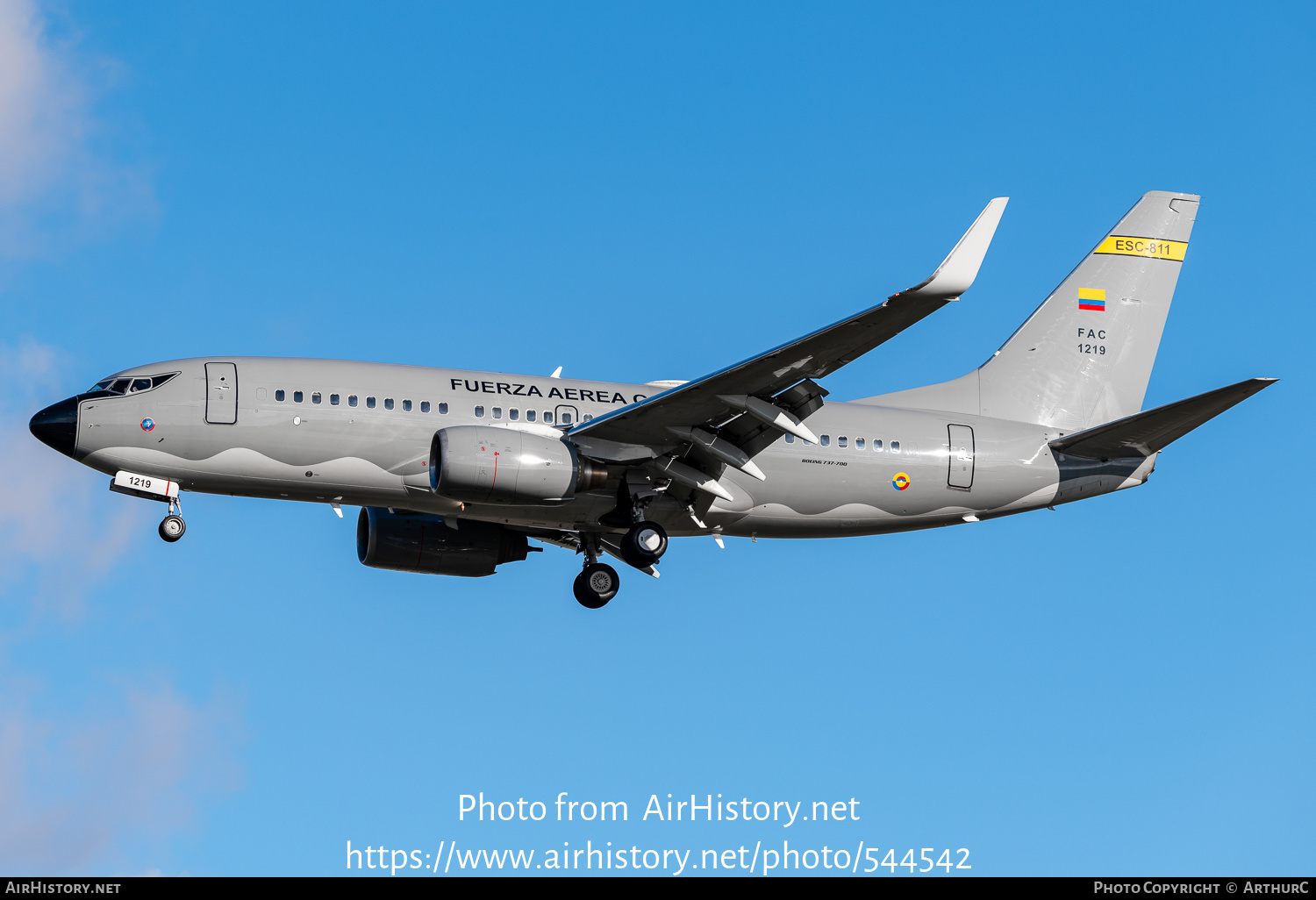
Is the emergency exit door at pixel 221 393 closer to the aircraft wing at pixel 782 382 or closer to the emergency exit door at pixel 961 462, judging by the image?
the aircraft wing at pixel 782 382

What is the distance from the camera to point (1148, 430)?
29.3 meters

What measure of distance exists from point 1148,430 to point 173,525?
19312mm

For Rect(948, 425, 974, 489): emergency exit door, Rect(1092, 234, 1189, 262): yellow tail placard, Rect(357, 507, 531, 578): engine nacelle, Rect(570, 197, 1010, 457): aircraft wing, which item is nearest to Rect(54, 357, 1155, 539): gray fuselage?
Rect(948, 425, 974, 489): emergency exit door

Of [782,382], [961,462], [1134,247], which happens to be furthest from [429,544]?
[1134,247]

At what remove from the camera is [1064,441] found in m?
30.5

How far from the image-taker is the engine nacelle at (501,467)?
25.8m

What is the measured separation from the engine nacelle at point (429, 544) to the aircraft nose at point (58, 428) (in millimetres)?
6744

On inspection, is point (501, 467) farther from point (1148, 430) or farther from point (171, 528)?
point (1148, 430)

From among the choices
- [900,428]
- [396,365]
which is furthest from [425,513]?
[900,428]

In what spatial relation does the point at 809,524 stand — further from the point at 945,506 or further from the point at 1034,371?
the point at 1034,371

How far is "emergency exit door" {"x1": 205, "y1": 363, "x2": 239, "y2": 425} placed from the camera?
26.6 meters

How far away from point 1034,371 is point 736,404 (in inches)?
403

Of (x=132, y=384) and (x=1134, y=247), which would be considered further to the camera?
(x=1134, y=247)

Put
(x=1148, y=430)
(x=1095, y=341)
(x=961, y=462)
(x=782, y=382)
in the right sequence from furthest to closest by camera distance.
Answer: (x=1095, y=341) < (x=961, y=462) < (x=1148, y=430) < (x=782, y=382)
